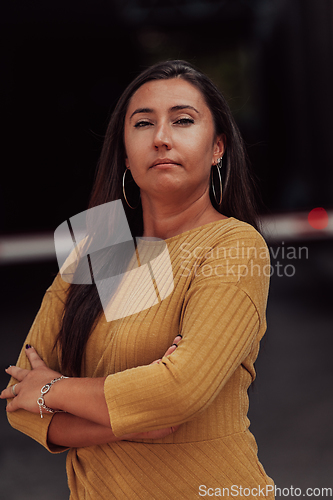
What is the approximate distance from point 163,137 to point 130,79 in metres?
6.10

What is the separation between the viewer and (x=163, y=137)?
106cm

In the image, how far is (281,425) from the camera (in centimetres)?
274

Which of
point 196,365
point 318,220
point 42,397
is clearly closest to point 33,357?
point 42,397

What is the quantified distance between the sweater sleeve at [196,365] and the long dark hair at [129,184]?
26 cm

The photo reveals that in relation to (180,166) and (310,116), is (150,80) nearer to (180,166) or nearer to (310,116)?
(180,166)

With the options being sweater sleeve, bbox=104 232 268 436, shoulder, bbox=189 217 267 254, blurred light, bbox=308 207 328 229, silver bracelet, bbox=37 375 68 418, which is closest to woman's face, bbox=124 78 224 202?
shoulder, bbox=189 217 267 254

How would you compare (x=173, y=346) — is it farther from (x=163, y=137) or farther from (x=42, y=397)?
(x=163, y=137)

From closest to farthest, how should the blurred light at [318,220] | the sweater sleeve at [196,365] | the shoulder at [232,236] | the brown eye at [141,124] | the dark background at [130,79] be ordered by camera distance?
the sweater sleeve at [196,365]
the shoulder at [232,236]
the brown eye at [141,124]
the dark background at [130,79]
the blurred light at [318,220]

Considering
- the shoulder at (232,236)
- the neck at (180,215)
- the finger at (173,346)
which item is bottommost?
Result: the finger at (173,346)

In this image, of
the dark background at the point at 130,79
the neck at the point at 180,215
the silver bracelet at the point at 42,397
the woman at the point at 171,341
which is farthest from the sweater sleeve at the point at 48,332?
the dark background at the point at 130,79

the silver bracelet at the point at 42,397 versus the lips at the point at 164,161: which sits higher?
the lips at the point at 164,161

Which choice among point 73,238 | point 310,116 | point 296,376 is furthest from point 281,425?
point 310,116

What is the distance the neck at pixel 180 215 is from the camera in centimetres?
118

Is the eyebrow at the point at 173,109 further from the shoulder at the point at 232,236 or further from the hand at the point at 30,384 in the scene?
the hand at the point at 30,384
